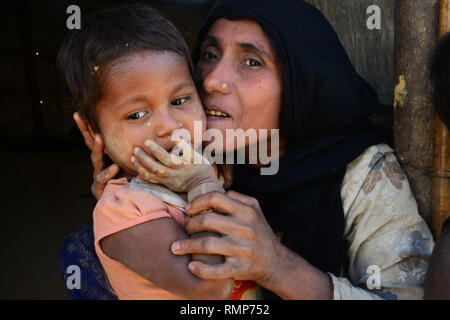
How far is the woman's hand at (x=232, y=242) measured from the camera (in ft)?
4.13

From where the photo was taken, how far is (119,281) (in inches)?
56.8

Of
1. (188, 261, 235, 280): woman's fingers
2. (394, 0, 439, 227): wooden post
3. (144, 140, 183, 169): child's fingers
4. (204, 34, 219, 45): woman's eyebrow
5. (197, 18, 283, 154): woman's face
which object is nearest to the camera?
(188, 261, 235, 280): woman's fingers

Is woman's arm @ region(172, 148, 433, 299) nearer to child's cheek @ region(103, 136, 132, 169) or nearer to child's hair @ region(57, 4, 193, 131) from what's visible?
child's cheek @ region(103, 136, 132, 169)

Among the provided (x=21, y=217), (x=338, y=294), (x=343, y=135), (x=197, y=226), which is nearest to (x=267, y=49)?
(x=343, y=135)

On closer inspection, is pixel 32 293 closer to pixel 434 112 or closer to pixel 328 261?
pixel 328 261

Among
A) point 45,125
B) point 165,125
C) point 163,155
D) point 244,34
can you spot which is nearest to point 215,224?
point 163,155

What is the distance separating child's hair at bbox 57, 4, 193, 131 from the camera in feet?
4.86

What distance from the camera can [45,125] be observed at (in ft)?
29.3

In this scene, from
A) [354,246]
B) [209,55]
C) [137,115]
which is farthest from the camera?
[209,55]

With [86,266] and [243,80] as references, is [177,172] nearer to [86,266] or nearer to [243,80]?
[243,80]

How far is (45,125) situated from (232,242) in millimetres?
8591

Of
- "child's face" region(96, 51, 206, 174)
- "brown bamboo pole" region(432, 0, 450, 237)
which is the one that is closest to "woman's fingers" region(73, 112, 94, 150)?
"child's face" region(96, 51, 206, 174)

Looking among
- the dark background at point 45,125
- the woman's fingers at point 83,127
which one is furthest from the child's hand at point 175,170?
the dark background at point 45,125

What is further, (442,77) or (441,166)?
(441,166)
